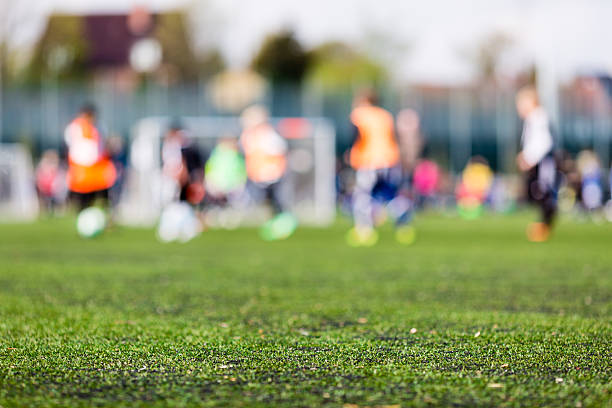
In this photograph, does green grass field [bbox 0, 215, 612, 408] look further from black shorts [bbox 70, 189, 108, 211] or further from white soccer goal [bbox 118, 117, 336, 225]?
white soccer goal [bbox 118, 117, 336, 225]

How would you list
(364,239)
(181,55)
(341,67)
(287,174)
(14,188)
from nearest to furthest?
(364,239) < (287,174) < (14,188) < (181,55) < (341,67)

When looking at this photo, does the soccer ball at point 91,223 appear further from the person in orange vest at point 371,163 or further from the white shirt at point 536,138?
the white shirt at point 536,138

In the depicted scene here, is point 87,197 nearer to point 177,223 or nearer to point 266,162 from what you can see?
point 177,223

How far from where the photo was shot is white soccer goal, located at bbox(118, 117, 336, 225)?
838 inches

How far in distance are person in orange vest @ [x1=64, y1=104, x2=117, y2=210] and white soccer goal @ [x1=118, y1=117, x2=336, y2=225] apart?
21.5ft

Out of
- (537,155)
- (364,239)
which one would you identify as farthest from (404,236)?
(537,155)

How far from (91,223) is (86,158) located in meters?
0.91

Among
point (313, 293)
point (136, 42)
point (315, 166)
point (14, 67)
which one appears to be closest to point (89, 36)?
point (136, 42)

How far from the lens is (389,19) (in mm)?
45250

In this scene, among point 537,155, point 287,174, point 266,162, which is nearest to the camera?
point 537,155

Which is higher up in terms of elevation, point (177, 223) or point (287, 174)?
point (287, 174)

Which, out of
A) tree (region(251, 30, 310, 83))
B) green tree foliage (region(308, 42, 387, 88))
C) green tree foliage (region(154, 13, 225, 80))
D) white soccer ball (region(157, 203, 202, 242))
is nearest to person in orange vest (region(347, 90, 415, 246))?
white soccer ball (region(157, 203, 202, 242))

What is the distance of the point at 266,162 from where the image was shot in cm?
1519

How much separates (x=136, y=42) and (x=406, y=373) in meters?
59.2
